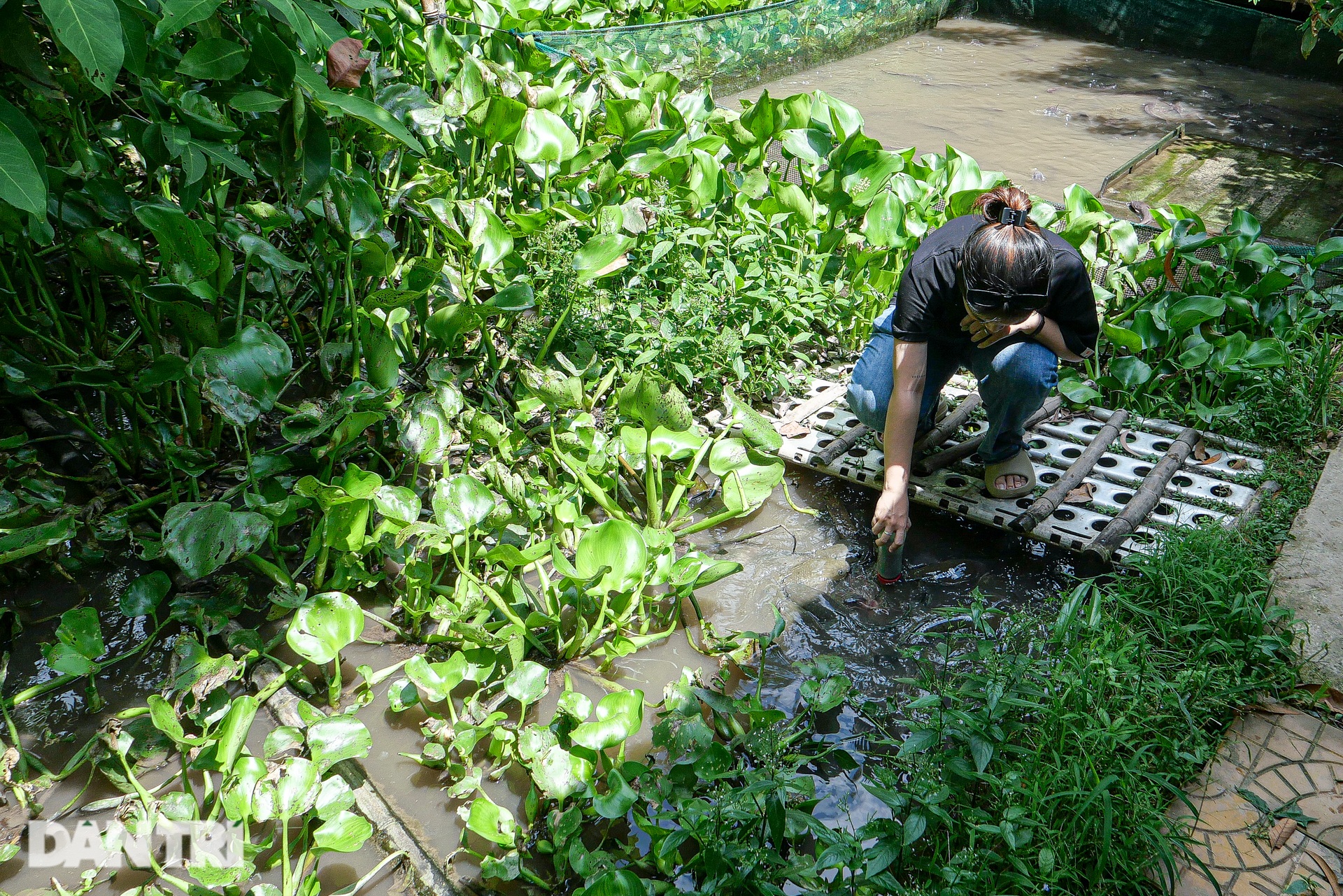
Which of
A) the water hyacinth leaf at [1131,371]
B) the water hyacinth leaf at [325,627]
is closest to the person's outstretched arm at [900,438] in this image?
the water hyacinth leaf at [1131,371]

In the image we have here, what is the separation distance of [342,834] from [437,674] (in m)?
0.36

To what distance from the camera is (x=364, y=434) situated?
96.0 inches

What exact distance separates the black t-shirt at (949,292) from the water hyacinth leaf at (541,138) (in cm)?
109

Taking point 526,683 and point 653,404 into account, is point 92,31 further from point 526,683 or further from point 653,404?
point 653,404

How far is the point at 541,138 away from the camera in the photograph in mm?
2734

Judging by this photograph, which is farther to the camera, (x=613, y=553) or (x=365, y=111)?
(x=613, y=553)

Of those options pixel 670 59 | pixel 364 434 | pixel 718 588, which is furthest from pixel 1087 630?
pixel 670 59

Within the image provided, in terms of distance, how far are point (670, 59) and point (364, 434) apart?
3.63m

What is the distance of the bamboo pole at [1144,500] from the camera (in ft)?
7.62

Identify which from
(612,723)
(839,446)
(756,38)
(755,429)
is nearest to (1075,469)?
(839,446)

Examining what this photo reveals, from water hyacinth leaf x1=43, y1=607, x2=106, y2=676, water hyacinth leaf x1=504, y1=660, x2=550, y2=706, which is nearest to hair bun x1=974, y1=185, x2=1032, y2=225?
water hyacinth leaf x1=504, y1=660, x2=550, y2=706

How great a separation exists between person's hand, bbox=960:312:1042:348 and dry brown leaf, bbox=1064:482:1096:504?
0.51 meters

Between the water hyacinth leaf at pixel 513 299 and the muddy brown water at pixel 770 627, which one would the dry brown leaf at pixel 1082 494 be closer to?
the muddy brown water at pixel 770 627

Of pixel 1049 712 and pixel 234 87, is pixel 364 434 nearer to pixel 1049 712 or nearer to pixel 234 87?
pixel 234 87
